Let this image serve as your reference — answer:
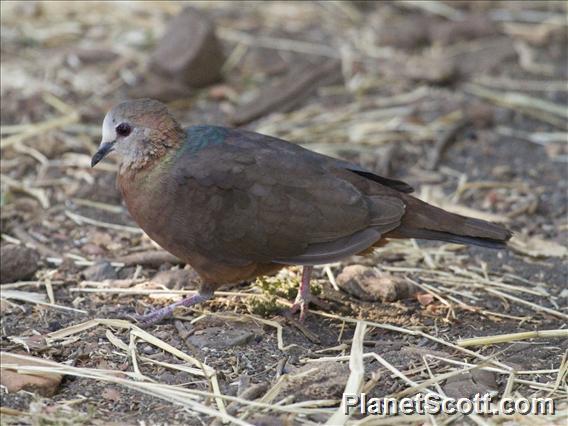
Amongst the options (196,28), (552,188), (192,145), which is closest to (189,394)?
(192,145)

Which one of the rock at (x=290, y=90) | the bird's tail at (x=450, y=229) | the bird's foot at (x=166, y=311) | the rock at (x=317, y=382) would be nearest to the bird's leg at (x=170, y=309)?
the bird's foot at (x=166, y=311)

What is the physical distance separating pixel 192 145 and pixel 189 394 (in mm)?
1185

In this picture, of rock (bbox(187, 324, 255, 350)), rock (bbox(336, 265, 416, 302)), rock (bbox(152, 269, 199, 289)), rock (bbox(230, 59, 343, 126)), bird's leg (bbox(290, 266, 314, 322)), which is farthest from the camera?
rock (bbox(230, 59, 343, 126))

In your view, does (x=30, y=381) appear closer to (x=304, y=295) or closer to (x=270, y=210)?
(x=270, y=210)

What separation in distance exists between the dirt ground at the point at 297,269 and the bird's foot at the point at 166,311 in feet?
0.17

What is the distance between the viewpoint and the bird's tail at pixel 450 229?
429cm

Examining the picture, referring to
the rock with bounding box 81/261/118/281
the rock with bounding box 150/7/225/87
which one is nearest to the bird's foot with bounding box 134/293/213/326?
the rock with bounding box 81/261/118/281

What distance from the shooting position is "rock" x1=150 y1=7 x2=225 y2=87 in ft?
22.4

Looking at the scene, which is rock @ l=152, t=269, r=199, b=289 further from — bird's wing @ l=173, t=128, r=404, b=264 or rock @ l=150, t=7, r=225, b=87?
rock @ l=150, t=7, r=225, b=87

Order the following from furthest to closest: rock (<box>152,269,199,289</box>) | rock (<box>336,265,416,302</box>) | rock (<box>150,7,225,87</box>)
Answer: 1. rock (<box>150,7,225,87</box>)
2. rock (<box>152,269,199,289</box>)
3. rock (<box>336,265,416,302</box>)

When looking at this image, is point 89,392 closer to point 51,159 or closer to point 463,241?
point 463,241

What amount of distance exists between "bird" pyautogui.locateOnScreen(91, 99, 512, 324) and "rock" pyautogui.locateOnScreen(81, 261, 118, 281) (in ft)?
1.55

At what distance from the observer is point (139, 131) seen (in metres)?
4.29

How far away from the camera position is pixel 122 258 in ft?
16.0
